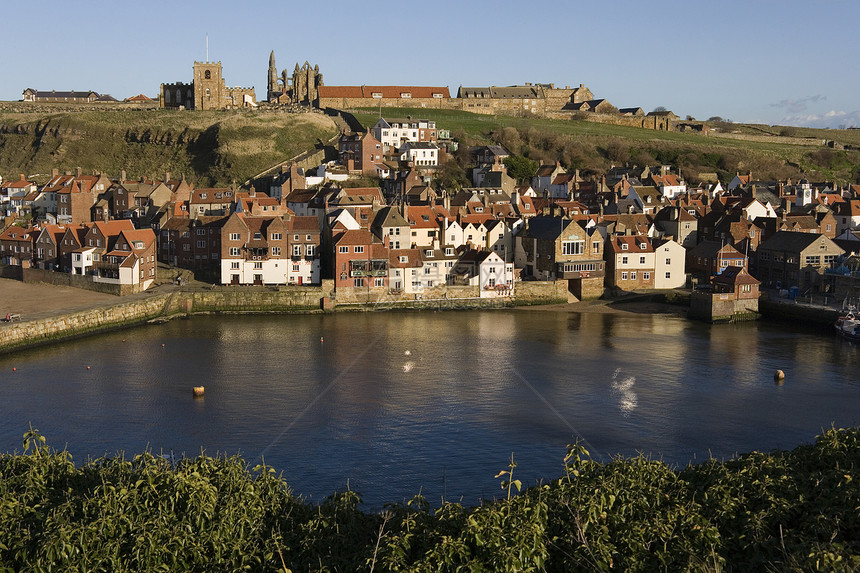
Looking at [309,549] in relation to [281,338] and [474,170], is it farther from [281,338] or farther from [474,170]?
[474,170]

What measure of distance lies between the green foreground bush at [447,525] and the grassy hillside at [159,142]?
55019mm

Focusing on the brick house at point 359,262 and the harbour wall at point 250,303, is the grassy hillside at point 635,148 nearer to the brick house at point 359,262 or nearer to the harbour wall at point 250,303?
the harbour wall at point 250,303

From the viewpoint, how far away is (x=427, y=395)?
2711 centimetres

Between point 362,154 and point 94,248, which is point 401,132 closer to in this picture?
point 362,154

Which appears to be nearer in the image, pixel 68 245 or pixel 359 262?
pixel 359 262

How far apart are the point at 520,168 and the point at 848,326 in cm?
3495

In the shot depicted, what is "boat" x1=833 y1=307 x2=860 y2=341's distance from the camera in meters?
35.8

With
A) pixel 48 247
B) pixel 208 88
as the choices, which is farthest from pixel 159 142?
pixel 48 247

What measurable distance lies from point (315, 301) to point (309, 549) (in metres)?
30.1

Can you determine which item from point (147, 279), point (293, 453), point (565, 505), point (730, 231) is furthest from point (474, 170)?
point (565, 505)

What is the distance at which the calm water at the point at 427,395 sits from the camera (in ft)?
71.0

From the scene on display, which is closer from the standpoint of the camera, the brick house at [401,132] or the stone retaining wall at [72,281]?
the stone retaining wall at [72,281]

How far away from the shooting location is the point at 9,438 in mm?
22531

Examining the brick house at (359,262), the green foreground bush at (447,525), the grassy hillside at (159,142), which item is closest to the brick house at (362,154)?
the grassy hillside at (159,142)
